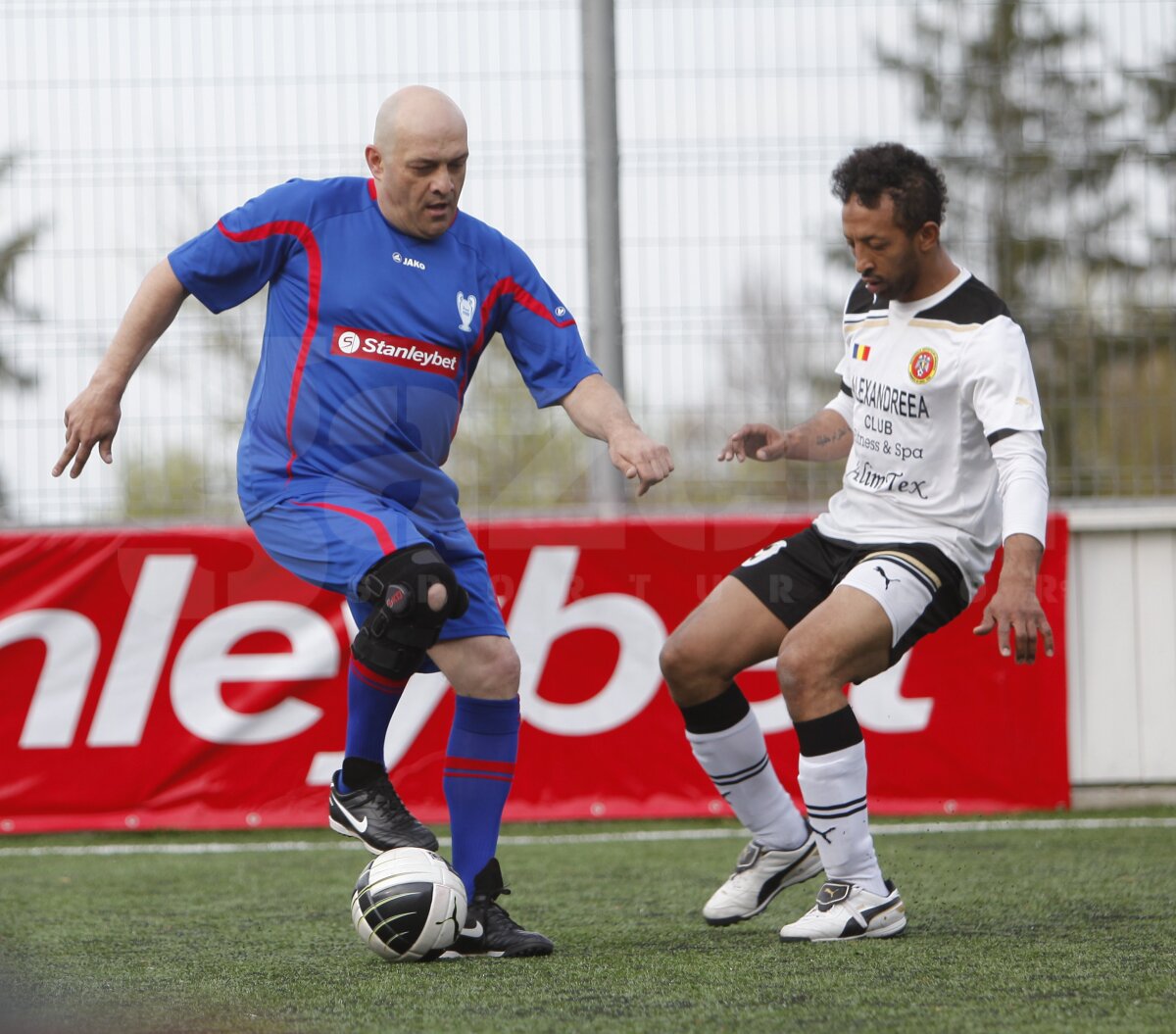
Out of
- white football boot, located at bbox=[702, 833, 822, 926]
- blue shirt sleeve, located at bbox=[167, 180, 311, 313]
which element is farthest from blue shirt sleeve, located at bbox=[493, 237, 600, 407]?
white football boot, located at bbox=[702, 833, 822, 926]

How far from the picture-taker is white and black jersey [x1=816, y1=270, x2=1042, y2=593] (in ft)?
13.6

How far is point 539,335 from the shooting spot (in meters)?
4.17

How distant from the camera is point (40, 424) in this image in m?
7.10

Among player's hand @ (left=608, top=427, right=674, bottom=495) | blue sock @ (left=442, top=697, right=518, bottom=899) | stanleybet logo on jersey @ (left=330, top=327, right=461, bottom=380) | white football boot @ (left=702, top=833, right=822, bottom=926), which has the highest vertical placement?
stanleybet logo on jersey @ (left=330, top=327, right=461, bottom=380)

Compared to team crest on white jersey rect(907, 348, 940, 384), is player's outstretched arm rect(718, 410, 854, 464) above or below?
below

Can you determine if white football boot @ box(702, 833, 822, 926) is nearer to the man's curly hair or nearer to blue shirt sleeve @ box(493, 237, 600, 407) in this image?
blue shirt sleeve @ box(493, 237, 600, 407)

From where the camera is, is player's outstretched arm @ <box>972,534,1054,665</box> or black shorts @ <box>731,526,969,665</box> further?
black shorts @ <box>731,526,969,665</box>

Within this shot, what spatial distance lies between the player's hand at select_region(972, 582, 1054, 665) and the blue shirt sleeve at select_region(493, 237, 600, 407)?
1147 millimetres

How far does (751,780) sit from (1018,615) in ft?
3.88

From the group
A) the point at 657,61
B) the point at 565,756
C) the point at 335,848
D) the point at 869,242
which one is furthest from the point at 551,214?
the point at 869,242

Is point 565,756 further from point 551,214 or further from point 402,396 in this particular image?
point 402,396

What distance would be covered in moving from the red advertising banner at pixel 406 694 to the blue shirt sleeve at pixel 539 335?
9.62 ft

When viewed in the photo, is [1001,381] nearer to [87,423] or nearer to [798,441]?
[798,441]

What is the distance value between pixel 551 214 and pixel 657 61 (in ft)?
2.66
